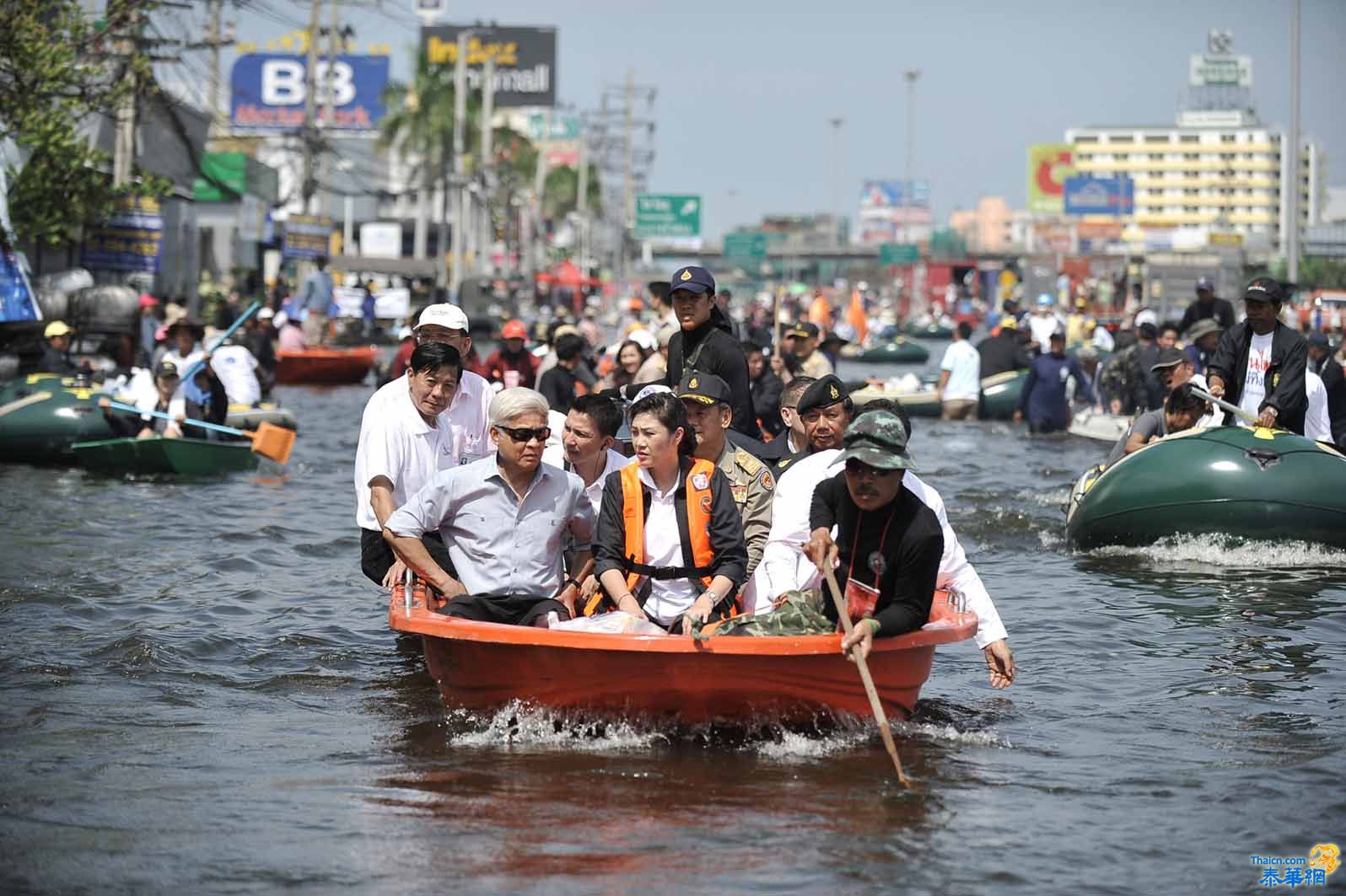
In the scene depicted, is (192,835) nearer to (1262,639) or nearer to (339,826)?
(339,826)

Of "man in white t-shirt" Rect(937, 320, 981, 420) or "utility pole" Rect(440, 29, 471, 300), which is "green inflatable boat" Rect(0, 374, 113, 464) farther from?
"utility pole" Rect(440, 29, 471, 300)

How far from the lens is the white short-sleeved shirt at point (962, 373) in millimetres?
28891

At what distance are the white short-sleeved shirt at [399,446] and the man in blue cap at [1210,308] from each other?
14185 millimetres

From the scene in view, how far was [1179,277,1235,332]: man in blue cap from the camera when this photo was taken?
21808 millimetres

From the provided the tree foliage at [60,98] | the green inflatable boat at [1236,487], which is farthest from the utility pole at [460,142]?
the green inflatable boat at [1236,487]

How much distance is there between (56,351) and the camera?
22.4m

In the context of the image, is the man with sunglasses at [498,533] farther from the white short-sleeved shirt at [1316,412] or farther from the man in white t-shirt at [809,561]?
the white short-sleeved shirt at [1316,412]

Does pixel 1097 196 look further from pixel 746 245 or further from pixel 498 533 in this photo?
pixel 498 533

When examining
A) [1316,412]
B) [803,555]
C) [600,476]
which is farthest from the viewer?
[1316,412]

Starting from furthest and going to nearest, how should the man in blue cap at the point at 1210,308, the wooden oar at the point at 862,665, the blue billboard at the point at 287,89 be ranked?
1. the blue billboard at the point at 287,89
2. the man in blue cap at the point at 1210,308
3. the wooden oar at the point at 862,665

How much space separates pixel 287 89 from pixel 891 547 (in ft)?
187

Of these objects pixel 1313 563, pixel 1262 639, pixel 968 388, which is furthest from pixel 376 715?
pixel 968 388

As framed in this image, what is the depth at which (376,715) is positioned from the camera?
9305 millimetres

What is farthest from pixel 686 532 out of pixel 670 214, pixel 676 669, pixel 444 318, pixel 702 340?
pixel 670 214
